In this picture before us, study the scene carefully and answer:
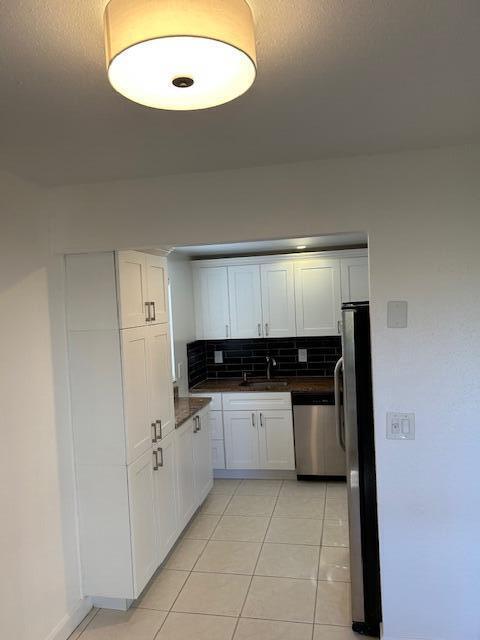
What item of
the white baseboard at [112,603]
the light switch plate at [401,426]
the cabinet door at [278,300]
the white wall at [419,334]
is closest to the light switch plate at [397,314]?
the white wall at [419,334]

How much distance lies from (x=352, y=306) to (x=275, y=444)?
249 centimetres

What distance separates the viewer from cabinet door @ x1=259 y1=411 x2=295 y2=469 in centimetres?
466

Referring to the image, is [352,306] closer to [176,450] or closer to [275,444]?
[176,450]

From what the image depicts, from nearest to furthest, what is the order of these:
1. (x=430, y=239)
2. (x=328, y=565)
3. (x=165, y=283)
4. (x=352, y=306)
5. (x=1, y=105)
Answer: (x=1, y=105) < (x=430, y=239) < (x=352, y=306) < (x=328, y=565) < (x=165, y=283)

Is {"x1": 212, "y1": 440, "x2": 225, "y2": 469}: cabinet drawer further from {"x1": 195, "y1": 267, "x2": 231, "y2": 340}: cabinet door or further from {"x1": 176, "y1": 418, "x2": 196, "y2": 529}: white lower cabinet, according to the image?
{"x1": 195, "y1": 267, "x2": 231, "y2": 340}: cabinet door

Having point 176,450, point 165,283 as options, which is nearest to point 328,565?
point 176,450

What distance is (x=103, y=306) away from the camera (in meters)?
2.69

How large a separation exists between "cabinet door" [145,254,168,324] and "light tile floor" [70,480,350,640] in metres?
1.67

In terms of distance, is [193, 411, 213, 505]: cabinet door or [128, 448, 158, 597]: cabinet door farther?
[193, 411, 213, 505]: cabinet door

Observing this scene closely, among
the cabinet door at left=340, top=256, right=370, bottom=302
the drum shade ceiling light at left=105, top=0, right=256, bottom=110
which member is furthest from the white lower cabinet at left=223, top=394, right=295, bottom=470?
the drum shade ceiling light at left=105, top=0, right=256, bottom=110

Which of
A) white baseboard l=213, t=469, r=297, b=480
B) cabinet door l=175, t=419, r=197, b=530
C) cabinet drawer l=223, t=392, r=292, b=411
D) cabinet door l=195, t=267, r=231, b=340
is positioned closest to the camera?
cabinet door l=175, t=419, r=197, b=530

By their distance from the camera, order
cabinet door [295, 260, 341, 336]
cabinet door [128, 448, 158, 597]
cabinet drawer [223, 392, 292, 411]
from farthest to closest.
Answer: cabinet door [295, 260, 341, 336] < cabinet drawer [223, 392, 292, 411] < cabinet door [128, 448, 158, 597]

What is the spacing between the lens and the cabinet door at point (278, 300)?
5.00 m

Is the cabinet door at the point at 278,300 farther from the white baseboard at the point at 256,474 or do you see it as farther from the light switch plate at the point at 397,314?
the light switch plate at the point at 397,314
